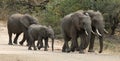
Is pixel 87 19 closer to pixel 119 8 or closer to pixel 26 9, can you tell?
pixel 119 8

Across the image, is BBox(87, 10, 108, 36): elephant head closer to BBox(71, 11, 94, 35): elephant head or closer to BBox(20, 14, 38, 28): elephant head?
BBox(71, 11, 94, 35): elephant head

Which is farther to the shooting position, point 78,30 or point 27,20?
point 27,20

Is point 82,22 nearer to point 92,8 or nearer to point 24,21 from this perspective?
point 24,21

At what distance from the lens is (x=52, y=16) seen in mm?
32938

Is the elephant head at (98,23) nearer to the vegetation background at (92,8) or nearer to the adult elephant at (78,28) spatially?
the adult elephant at (78,28)

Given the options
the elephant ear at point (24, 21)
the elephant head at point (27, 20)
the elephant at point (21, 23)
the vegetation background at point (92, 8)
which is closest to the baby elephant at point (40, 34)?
the elephant head at point (27, 20)

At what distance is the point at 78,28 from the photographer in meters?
20.4

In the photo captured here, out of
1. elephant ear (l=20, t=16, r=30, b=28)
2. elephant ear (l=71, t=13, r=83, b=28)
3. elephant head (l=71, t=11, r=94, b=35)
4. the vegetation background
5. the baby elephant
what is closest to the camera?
elephant head (l=71, t=11, r=94, b=35)

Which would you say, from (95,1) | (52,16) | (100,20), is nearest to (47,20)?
(52,16)

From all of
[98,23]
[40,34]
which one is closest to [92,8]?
[40,34]

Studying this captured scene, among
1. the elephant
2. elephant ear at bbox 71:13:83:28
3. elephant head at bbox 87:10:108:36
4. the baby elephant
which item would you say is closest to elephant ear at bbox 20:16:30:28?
the elephant

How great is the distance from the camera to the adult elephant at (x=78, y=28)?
19953 millimetres

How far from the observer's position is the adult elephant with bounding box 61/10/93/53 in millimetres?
19953

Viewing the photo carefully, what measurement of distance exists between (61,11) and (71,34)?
1199 centimetres
